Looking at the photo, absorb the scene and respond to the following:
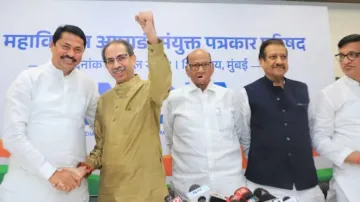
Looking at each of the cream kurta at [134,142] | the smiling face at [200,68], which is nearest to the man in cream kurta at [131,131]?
the cream kurta at [134,142]

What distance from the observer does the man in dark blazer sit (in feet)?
7.04

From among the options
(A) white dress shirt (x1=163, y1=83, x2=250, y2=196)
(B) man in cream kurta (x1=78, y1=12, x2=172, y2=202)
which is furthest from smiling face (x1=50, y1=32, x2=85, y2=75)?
(A) white dress shirt (x1=163, y1=83, x2=250, y2=196)

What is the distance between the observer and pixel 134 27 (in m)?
3.26

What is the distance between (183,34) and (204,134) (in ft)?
4.56

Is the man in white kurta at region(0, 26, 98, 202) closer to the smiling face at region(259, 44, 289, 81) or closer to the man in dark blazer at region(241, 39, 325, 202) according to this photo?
the man in dark blazer at region(241, 39, 325, 202)

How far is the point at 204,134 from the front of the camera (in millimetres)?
2264

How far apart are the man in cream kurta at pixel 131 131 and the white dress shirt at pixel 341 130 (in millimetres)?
1153

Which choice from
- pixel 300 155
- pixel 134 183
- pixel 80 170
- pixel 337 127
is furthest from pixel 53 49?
pixel 337 127

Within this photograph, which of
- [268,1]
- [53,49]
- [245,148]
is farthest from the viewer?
[268,1]

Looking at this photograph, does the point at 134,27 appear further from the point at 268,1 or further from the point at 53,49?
the point at 268,1

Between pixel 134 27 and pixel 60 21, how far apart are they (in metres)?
0.71

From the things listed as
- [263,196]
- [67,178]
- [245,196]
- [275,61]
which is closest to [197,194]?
[245,196]

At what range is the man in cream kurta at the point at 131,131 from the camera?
1.87 metres

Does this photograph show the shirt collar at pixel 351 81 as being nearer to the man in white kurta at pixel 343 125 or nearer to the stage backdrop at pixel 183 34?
the man in white kurta at pixel 343 125
